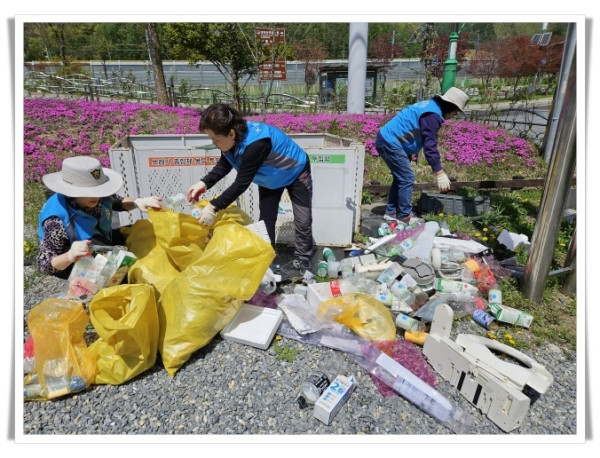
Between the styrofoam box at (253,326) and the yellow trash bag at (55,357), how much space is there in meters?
0.81

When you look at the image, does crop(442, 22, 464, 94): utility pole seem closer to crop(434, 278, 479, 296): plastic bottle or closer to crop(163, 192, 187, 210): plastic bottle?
crop(434, 278, 479, 296): plastic bottle

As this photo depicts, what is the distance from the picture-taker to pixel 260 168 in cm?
285

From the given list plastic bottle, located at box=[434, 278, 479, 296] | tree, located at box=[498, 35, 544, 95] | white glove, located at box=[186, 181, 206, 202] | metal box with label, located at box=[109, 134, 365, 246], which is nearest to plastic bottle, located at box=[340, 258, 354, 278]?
metal box with label, located at box=[109, 134, 365, 246]

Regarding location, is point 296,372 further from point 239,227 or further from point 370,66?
point 370,66

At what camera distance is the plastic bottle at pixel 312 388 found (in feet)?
6.56

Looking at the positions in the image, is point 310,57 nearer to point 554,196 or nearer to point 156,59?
point 156,59

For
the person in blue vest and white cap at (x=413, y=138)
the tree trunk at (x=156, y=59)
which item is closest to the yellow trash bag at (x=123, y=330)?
the person in blue vest and white cap at (x=413, y=138)

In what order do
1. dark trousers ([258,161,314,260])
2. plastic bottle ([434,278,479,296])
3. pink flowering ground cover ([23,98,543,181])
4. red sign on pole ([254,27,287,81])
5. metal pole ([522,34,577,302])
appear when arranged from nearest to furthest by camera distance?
1. metal pole ([522,34,577,302])
2. plastic bottle ([434,278,479,296])
3. dark trousers ([258,161,314,260])
4. pink flowering ground cover ([23,98,543,181])
5. red sign on pole ([254,27,287,81])

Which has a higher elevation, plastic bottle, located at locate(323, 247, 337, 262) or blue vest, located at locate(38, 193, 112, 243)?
blue vest, located at locate(38, 193, 112, 243)

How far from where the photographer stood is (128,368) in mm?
2039

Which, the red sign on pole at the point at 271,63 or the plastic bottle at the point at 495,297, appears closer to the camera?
the plastic bottle at the point at 495,297

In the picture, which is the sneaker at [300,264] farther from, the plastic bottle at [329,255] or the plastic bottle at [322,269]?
the plastic bottle at [329,255]

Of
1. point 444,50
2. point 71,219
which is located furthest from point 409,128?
point 444,50

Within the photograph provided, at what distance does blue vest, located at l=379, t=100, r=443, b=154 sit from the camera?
154 inches
